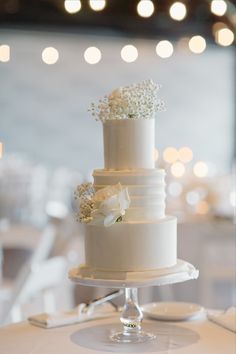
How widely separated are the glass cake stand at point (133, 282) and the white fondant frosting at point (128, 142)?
0.34 meters

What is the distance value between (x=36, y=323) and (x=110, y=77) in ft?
36.1

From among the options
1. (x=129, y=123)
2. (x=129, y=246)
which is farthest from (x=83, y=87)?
(x=129, y=246)

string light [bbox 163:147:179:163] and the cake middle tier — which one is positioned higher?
string light [bbox 163:147:179:163]

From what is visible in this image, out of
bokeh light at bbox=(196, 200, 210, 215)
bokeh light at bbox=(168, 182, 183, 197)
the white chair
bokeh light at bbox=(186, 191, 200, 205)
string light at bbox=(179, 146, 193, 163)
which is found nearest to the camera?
the white chair

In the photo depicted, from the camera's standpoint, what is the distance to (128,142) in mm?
2230

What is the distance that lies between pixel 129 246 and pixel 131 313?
25 centimetres

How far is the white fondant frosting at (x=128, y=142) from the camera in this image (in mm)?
2229

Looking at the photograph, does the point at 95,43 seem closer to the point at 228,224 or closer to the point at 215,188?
the point at 215,188

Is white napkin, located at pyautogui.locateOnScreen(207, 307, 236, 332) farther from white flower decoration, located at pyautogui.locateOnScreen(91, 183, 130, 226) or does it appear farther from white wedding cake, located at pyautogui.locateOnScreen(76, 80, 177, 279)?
white flower decoration, located at pyautogui.locateOnScreen(91, 183, 130, 226)

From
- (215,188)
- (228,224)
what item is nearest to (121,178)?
(228,224)

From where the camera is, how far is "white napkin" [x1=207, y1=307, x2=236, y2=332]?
2401mm

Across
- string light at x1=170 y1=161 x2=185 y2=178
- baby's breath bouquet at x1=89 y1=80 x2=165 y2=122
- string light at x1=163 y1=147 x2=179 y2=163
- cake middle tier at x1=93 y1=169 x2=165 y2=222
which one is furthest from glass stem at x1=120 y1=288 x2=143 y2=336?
string light at x1=163 y1=147 x2=179 y2=163

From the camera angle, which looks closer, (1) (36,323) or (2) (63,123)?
(1) (36,323)

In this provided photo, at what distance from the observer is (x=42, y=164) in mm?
12969
